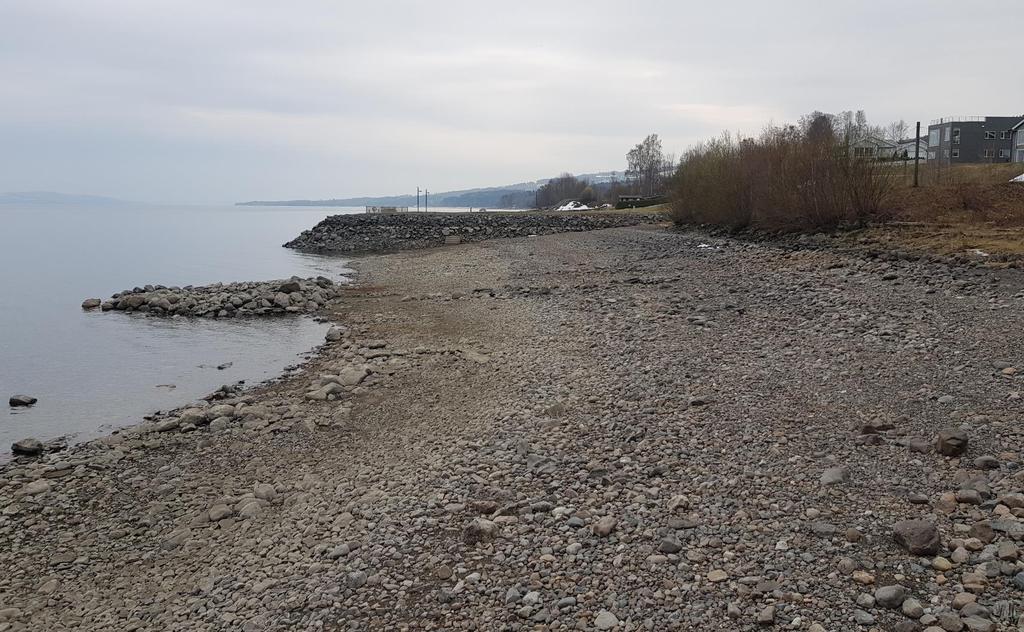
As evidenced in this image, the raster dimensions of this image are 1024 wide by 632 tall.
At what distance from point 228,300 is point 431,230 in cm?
4229

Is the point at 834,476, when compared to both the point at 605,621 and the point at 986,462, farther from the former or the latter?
the point at 605,621

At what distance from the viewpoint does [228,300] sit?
2322 cm

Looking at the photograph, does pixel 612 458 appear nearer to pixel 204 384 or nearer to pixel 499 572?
pixel 499 572

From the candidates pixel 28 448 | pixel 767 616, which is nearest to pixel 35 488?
pixel 28 448

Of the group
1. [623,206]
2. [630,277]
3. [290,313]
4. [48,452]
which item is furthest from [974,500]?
[623,206]

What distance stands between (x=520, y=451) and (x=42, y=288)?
113 feet

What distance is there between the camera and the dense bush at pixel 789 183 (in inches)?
1005

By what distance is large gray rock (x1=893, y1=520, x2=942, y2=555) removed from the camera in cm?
454

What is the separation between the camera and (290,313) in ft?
71.3

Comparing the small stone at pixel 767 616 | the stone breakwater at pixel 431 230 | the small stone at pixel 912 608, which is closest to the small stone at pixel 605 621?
the small stone at pixel 767 616

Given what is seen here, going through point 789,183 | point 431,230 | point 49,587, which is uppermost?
point 789,183

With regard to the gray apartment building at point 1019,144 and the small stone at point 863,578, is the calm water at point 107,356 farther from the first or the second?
the gray apartment building at point 1019,144

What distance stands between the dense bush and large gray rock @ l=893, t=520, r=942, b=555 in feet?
76.9

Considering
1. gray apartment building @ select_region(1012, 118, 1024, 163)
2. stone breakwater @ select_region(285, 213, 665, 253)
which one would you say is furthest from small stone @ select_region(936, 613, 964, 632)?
gray apartment building @ select_region(1012, 118, 1024, 163)
